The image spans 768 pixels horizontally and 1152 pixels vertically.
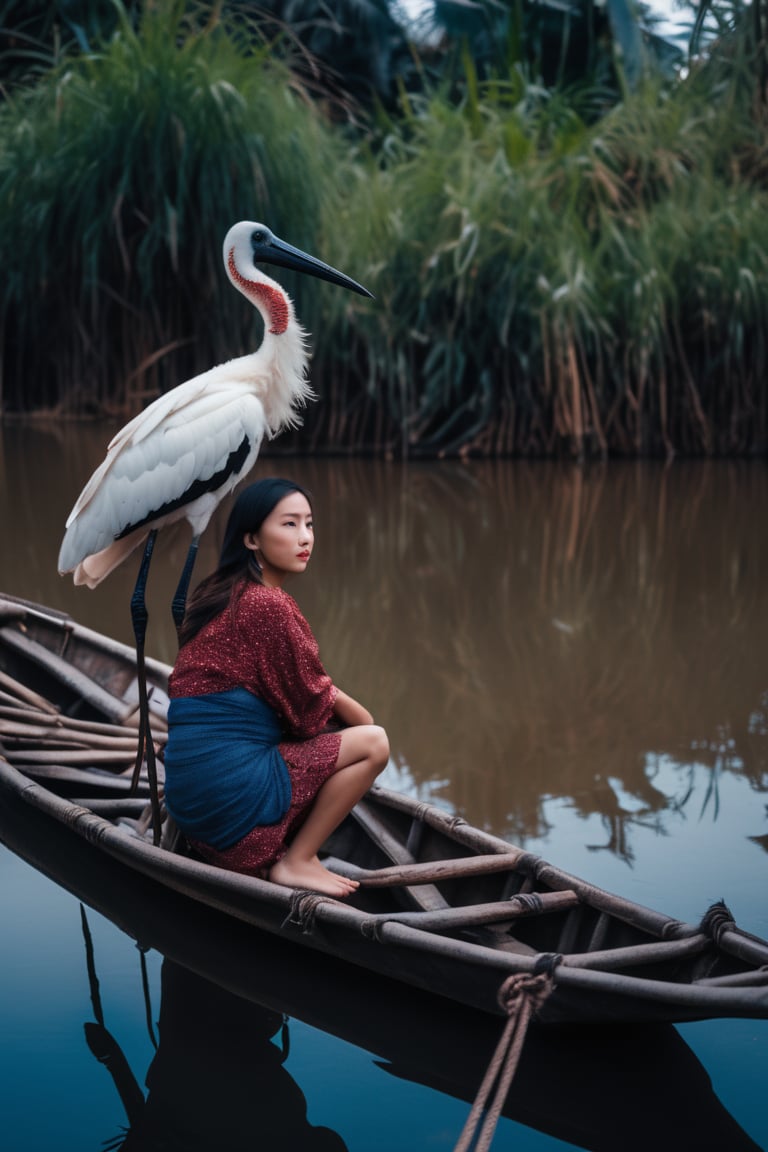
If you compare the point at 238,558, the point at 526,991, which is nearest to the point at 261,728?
the point at 238,558

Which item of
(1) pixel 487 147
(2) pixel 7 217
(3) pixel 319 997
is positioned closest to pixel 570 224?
(1) pixel 487 147

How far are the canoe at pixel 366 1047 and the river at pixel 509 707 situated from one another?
0.05 ft

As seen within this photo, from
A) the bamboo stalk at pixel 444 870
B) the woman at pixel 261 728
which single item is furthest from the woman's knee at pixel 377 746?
the bamboo stalk at pixel 444 870

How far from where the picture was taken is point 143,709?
319 cm

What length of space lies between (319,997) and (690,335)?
861cm

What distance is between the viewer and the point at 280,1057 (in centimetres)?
239

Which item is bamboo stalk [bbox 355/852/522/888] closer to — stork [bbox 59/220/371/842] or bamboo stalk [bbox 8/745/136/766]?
stork [bbox 59/220/371/842]

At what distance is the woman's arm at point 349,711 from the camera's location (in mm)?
2865

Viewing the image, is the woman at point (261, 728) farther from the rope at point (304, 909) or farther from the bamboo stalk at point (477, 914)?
the bamboo stalk at point (477, 914)

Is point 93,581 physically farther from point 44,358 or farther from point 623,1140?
point 44,358

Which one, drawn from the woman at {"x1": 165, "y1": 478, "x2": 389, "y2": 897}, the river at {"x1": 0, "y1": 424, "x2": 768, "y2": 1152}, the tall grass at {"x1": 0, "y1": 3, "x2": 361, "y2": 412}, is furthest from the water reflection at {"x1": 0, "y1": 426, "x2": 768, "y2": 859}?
the tall grass at {"x1": 0, "y1": 3, "x2": 361, "y2": 412}

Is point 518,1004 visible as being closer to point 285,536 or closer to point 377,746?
point 377,746

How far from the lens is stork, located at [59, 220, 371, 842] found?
334cm

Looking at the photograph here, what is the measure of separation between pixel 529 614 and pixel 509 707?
133 cm
